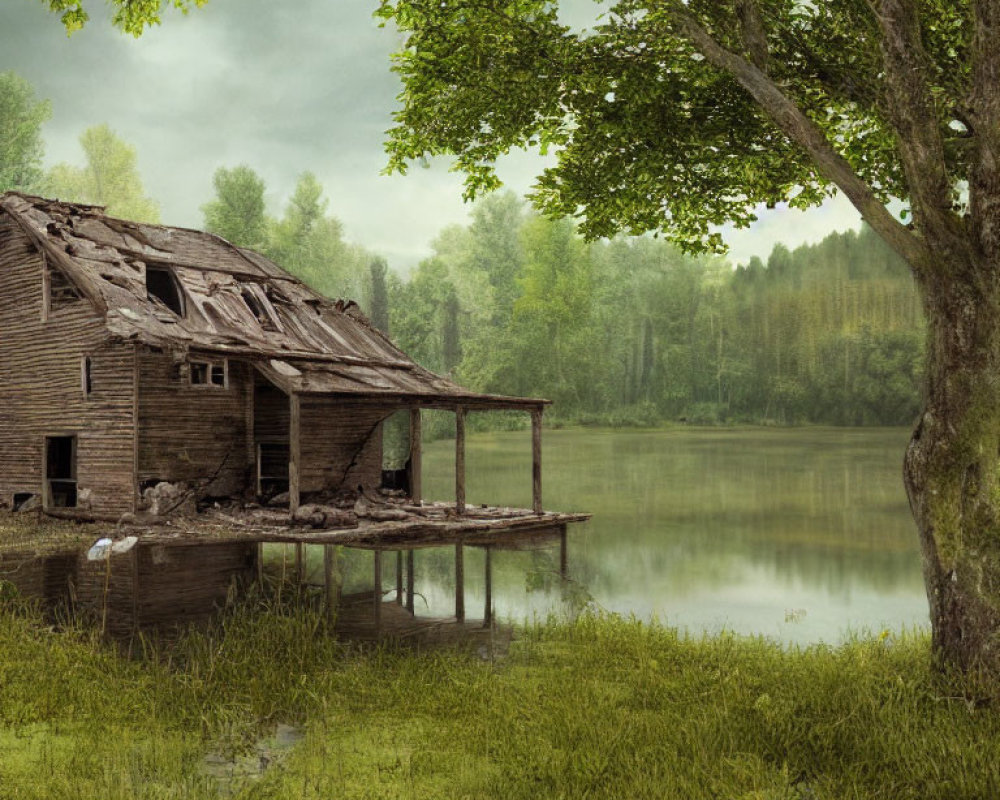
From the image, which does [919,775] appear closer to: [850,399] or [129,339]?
[129,339]

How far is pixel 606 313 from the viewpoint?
74.9 meters

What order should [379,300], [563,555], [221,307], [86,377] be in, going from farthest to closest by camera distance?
[379,300] → [221,307] → [563,555] → [86,377]

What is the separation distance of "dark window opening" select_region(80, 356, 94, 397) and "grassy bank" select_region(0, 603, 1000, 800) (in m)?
9.94

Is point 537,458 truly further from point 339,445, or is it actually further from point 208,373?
point 208,373

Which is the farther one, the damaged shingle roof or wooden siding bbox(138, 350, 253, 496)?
wooden siding bbox(138, 350, 253, 496)

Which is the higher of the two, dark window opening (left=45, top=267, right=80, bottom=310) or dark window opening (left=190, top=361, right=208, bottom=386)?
dark window opening (left=45, top=267, right=80, bottom=310)

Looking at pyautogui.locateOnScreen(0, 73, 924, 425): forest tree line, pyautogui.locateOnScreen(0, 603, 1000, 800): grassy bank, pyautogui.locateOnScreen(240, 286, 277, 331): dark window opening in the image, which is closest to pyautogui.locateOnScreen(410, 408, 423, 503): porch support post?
pyautogui.locateOnScreen(240, 286, 277, 331): dark window opening

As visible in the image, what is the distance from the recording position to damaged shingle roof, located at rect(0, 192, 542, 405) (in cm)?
2139

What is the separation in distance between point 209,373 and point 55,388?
421cm

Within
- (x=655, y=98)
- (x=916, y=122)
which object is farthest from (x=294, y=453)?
(x=916, y=122)

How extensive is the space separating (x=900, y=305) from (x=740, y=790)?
222 feet

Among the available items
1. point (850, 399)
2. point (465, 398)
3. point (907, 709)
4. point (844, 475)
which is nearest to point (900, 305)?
point (850, 399)

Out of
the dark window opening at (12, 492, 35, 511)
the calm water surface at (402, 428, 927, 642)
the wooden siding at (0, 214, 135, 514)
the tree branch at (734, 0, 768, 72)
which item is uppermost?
the tree branch at (734, 0, 768, 72)

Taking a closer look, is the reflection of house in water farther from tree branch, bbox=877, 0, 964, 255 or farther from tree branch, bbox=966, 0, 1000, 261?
tree branch, bbox=966, 0, 1000, 261
